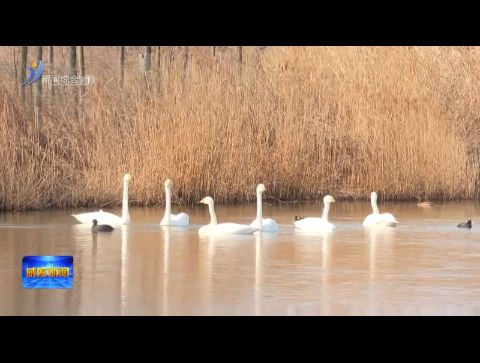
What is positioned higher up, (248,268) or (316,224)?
(316,224)

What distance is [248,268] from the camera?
1137 cm

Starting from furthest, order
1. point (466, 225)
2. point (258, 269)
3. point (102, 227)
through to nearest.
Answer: point (466, 225) → point (102, 227) → point (258, 269)

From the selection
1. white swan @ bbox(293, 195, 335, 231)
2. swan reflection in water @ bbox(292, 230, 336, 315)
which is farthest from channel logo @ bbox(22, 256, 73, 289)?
white swan @ bbox(293, 195, 335, 231)

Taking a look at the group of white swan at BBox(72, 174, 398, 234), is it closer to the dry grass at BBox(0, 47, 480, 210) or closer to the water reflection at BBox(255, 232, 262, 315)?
the water reflection at BBox(255, 232, 262, 315)

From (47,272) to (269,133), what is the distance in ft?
31.6

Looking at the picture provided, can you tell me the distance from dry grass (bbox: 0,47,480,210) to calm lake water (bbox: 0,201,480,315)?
138 centimetres

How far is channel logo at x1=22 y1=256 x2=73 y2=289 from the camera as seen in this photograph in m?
10.2

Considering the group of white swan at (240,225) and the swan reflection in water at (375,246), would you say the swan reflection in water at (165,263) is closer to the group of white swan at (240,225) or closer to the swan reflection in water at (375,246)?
the group of white swan at (240,225)

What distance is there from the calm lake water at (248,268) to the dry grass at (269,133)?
1.38 metres

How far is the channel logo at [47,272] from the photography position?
10211mm

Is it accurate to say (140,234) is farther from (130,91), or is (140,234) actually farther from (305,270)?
(130,91)

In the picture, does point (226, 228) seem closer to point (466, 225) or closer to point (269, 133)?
point (466, 225)

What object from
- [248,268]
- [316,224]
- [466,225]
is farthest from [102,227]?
[466,225]

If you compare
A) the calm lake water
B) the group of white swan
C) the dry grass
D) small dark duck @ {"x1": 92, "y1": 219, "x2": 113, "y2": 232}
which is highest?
the dry grass
